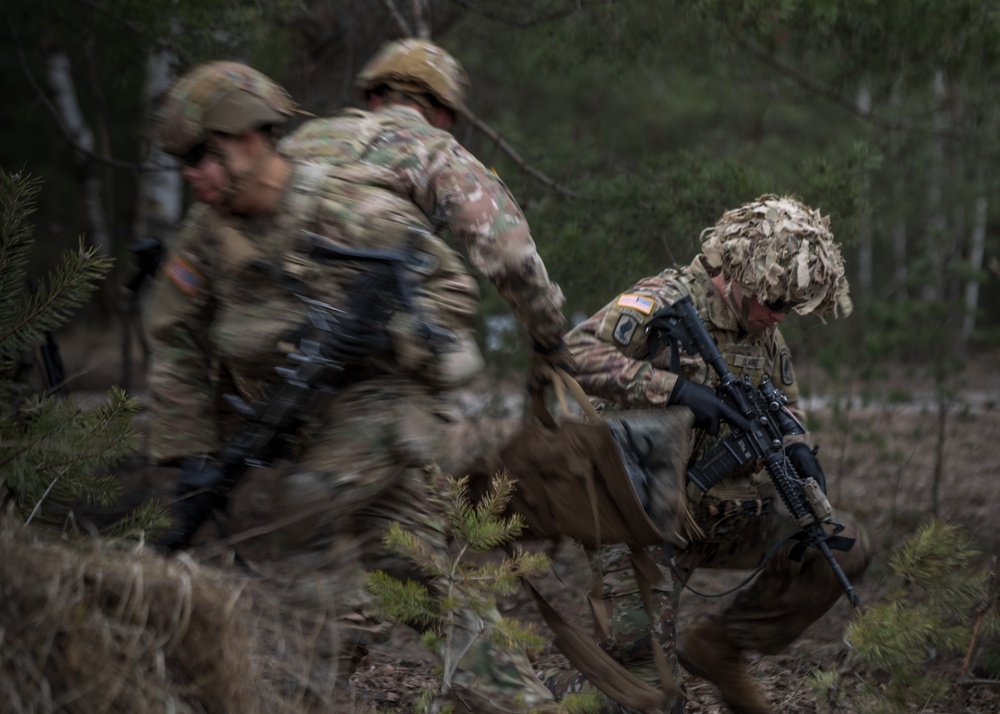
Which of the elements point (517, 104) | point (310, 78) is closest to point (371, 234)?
point (310, 78)

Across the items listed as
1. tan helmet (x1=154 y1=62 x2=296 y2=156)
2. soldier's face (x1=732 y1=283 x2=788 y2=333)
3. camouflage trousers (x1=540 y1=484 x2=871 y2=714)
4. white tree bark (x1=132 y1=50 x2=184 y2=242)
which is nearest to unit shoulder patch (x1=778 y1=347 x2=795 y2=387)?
soldier's face (x1=732 y1=283 x2=788 y2=333)

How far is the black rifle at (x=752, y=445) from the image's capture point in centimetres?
323

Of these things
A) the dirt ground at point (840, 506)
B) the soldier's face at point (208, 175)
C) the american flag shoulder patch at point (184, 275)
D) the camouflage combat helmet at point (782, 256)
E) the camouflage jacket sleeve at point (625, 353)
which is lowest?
the dirt ground at point (840, 506)

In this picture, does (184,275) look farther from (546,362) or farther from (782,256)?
(782,256)

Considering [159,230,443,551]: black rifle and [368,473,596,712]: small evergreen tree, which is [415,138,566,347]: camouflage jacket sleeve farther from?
[368,473,596,712]: small evergreen tree

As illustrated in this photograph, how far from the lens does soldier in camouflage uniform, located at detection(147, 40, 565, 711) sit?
261cm

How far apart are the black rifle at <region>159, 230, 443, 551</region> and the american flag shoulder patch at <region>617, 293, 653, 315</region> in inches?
33.7

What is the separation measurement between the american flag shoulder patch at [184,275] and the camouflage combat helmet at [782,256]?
1.62 m

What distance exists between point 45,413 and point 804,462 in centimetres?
228

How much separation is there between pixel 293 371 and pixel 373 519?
50 cm

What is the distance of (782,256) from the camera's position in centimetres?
316

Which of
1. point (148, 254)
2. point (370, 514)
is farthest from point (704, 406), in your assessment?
point (148, 254)

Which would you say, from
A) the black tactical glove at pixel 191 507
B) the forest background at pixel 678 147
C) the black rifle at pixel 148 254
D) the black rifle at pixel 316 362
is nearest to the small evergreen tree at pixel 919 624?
the forest background at pixel 678 147

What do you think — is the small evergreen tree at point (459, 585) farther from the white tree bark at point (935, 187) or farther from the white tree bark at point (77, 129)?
→ the white tree bark at point (77, 129)
